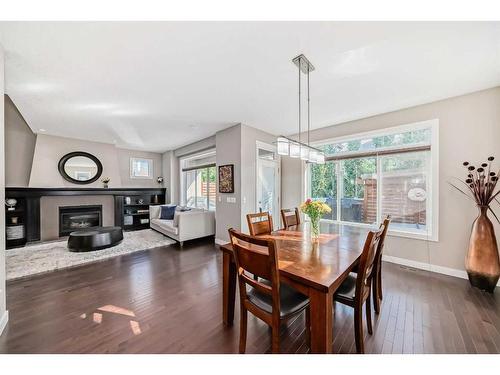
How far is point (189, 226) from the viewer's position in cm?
440

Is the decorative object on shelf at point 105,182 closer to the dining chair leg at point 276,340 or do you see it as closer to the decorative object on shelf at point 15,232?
the decorative object on shelf at point 15,232

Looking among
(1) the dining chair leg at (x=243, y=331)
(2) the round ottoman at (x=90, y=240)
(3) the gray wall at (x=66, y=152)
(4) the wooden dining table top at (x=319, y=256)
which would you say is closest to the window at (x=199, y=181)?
(3) the gray wall at (x=66, y=152)

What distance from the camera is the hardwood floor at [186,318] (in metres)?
1.56

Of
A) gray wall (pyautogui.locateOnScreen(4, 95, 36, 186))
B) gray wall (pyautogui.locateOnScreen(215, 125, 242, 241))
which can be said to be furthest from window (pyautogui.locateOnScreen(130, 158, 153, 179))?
gray wall (pyautogui.locateOnScreen(215, 125, 242, 241))

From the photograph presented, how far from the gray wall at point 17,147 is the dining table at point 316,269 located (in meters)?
5.87

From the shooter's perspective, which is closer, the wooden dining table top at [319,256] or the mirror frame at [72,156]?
the wooden dining table top at [319,256]

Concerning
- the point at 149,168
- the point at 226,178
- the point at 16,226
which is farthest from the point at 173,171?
the point at 16,226

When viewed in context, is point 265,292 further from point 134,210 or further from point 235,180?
point 134,210

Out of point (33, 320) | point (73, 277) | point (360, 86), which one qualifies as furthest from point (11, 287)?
point (360, 86)

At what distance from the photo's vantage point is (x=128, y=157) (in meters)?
6.46

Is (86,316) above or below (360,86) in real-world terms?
below

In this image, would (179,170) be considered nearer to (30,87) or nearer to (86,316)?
(30,87)

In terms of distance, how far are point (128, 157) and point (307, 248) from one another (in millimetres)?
6580

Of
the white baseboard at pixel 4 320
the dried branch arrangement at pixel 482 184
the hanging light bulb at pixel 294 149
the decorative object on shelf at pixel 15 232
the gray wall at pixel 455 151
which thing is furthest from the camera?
the decorative object on shelf at pixel 15 232
